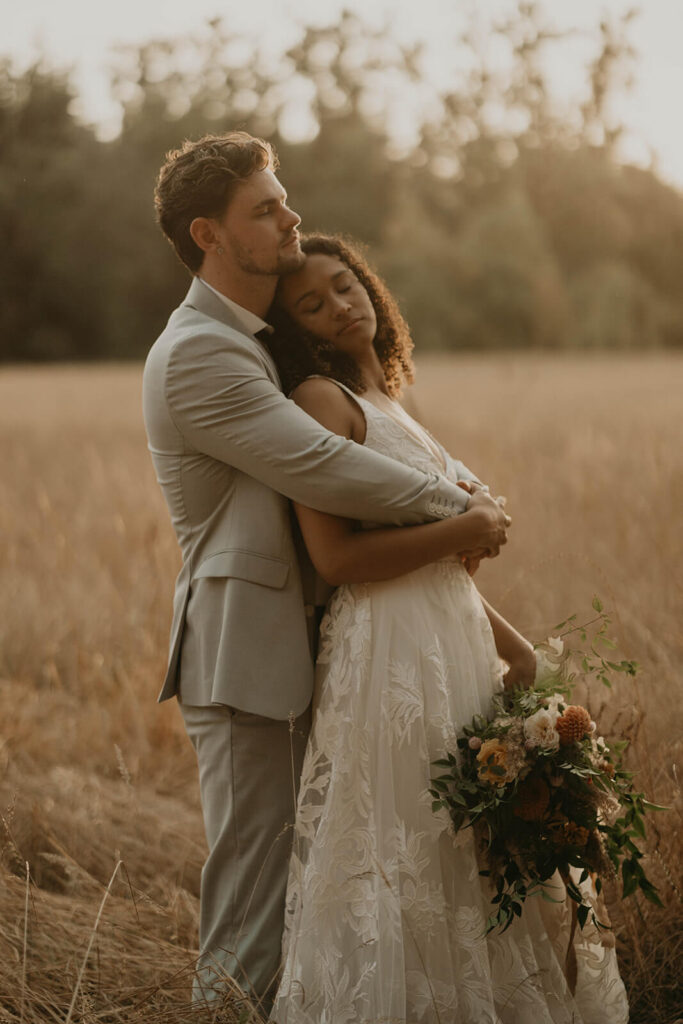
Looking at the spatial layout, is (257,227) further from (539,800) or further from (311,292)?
(539,800)

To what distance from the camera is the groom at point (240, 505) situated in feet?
8.50

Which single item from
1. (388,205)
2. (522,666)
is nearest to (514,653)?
(522,666)

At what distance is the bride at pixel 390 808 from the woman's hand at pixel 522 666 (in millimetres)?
102

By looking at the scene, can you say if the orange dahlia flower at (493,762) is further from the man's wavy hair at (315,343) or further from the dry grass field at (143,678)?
the man's wavy hair at (315,343)

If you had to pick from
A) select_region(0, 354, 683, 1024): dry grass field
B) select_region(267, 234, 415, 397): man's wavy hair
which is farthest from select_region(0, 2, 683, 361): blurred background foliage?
select_region(267, 234, 415, 397): man's wavy hair

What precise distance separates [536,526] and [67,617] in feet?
9.14

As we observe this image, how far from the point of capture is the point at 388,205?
30844 millimetres

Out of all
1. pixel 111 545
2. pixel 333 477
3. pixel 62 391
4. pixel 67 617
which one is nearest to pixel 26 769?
pixel 67 617

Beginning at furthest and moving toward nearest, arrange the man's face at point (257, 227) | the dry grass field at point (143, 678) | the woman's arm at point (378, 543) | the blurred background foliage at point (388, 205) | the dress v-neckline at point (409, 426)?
the blurred background foliage at point (388, 205)
the dry grass field at point (143, 678)
the dress v-neckline at point (409, 426)
the man's face at point (257, 227)
the woman's arm at point (378, 543)

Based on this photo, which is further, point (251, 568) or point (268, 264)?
point (268, 264)

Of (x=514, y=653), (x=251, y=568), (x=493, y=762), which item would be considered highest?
(x=251, y=568)

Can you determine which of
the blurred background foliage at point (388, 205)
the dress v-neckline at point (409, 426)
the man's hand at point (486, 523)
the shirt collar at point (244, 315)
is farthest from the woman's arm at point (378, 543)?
the blurred background foliage at point (388, 205)

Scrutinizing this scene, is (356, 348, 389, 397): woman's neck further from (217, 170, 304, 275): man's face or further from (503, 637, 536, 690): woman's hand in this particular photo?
(503, 637, 536, 690): woman's hand

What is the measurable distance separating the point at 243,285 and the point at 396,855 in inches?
60.4
